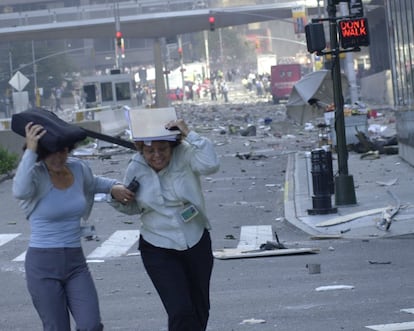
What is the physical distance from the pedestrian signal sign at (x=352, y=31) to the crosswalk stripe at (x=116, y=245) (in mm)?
4660

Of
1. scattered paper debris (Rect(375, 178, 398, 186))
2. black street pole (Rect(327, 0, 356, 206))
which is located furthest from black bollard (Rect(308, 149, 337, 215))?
scattered paper debris (Rect(375, 178, 398, 186))

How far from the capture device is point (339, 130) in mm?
20062

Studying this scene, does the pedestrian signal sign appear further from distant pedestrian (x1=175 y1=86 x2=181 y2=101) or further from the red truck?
distant pedestrian (x1=175 y1=86 x2=181 y2=101)

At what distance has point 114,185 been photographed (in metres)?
7.54

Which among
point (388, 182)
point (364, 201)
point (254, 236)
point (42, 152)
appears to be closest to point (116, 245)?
point (254, 236)

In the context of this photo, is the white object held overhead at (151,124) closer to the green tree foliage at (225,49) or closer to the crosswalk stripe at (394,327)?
the crosswalk stripe at (394,327)

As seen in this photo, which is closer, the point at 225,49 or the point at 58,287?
the point at 58,287

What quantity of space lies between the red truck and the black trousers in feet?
286

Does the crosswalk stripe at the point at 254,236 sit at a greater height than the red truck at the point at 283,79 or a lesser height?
lesser

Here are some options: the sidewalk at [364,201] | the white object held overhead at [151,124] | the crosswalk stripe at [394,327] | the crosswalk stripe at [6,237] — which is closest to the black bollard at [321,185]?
the sidewalk at [364,201]

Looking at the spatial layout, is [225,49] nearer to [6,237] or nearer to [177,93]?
[177,93]

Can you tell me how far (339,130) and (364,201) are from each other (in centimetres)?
151

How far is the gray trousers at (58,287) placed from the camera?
702cm

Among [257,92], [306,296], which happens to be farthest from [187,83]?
[306,296]
